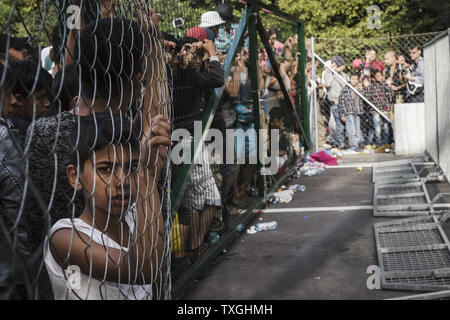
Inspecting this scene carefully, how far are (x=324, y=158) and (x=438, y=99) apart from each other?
11.0 feet

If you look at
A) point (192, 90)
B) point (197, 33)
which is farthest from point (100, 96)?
point (197, 33)

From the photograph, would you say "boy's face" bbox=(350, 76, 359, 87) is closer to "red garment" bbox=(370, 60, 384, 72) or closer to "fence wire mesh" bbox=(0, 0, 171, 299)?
"red garment" bbox=(370, 60, 384, 72)

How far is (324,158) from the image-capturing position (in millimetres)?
10305

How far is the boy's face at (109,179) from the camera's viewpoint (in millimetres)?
1903

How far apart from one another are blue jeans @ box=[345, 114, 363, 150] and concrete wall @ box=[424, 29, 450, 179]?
3.50m

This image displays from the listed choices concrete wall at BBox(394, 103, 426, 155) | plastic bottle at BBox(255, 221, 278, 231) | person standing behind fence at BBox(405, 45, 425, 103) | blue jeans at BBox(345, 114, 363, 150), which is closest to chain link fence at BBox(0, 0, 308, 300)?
plastic bottle at BBox(255, 221, 278, 231)

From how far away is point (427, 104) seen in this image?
8.62 meters

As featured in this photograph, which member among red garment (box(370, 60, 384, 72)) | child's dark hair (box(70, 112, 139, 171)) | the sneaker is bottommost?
the sneaker

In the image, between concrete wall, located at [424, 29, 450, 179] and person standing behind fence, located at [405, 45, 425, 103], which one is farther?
person standing behind fence, located at [405, 45, 425, 103]

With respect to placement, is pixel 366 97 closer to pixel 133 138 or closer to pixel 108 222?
pixel 133 138

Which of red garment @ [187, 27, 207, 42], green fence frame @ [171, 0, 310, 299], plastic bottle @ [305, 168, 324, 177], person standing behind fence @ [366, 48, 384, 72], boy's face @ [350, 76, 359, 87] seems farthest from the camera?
boy's face @ [350, 76, 359, 87]

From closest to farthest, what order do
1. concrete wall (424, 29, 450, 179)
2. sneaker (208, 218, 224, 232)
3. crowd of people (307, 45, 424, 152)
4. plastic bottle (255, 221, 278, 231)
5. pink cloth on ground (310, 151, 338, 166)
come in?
sneaker (208, 218, 224, 232) → plastic bottle (255, 221, 278, 231) → concrete wall (424, 29, 450, 179) → pink cloth on ground (310, 151, 338, 166) → crowd of people (307, 45, 424, 152)

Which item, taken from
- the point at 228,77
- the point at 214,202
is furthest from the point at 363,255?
the point at 228,77

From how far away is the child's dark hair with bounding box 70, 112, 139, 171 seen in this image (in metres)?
1.92
